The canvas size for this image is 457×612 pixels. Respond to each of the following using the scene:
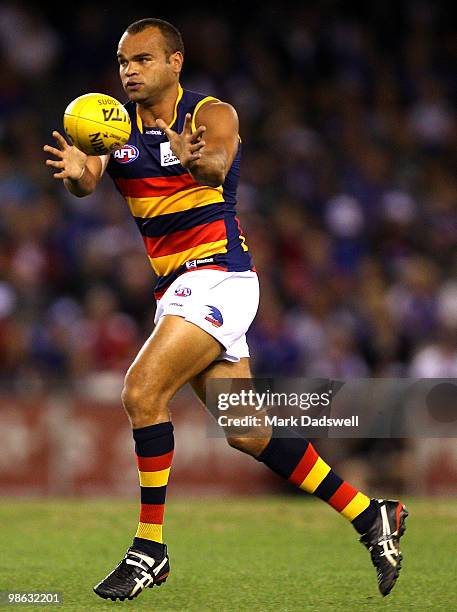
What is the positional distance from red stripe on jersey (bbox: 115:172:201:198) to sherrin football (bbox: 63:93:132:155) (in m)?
0.25

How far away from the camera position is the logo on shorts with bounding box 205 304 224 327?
5418 millimetres

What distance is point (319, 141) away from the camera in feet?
47.5

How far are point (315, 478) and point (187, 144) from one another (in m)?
1.66

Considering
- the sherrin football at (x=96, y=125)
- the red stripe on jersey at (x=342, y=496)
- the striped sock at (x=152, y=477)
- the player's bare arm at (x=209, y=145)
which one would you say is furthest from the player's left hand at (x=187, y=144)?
the red stripe on jersey at (x=342, y=496)

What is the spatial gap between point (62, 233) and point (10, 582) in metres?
7.37

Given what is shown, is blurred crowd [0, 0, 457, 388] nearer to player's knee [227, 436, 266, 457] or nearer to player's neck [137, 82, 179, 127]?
player's knee [227, 436, 266, 457]

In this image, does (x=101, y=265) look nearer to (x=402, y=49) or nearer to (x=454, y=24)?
(x=402, y=49)

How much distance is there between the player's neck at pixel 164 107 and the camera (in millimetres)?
5672

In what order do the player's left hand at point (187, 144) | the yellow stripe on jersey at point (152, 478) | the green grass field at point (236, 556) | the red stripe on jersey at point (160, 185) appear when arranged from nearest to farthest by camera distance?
the player's left hand at point (187, 144), the green grass field at point (236, 556), the yellow stripe on jersey at point (152, 478), the red stripe on jersey at point (160, 185)

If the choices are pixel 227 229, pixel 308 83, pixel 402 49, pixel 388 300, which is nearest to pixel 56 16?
pixel 308 83

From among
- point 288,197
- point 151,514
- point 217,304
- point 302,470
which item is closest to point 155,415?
point 151,514

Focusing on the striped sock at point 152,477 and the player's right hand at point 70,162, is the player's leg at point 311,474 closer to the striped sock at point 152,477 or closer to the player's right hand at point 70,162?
the striped sock at point 152,477

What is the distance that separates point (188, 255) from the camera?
5.61m

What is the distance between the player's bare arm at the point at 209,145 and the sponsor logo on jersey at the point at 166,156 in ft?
0.73
